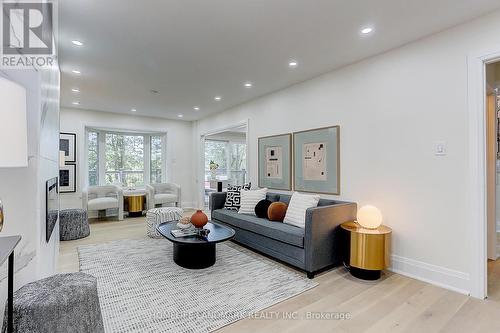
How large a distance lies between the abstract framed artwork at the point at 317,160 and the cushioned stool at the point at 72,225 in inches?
143

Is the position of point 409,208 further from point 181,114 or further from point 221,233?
point 181,114

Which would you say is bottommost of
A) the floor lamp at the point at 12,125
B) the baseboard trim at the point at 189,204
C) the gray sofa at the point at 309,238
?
the baseboard trim at the point at 189,204

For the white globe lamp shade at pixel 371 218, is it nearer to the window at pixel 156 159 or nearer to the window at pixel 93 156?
the window at pixel 156 159

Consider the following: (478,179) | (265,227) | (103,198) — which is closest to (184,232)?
(265,227)

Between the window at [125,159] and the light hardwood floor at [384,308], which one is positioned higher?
the window at [125,159]

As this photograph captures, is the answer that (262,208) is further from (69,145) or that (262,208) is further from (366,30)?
(69,145)

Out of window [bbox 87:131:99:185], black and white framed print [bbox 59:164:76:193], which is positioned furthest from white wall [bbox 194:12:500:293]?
window [bbox 87:131:99:185]

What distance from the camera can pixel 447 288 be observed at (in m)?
2.46

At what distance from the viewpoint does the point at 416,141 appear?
108 inches

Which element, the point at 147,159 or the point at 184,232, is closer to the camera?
the point at 184,232

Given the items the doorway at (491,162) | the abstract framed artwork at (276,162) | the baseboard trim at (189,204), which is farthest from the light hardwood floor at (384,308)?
the baseboard trim at (189,204)

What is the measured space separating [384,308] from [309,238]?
86cm

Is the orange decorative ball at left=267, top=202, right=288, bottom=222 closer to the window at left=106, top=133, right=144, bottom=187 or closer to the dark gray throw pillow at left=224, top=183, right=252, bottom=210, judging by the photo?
the dark gray throw pillow at left=224, top=183, right=252, bottom=210

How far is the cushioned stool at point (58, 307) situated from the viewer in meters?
1.30
